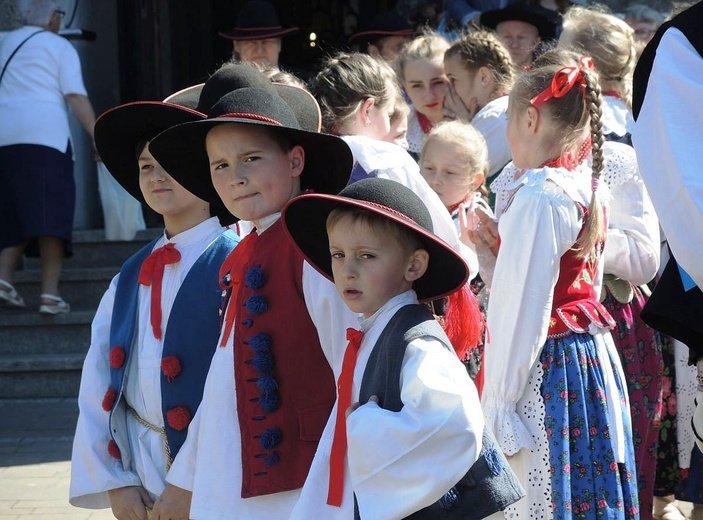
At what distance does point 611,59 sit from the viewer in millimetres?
4848

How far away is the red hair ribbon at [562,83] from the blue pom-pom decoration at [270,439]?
1.54 metres

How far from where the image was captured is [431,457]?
2.54m

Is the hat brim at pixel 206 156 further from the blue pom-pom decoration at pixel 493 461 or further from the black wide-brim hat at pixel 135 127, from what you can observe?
the blue pom-pom decoration at pixel 493 461

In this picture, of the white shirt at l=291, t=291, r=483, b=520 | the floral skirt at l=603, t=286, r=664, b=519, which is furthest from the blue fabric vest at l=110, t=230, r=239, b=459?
the floral skirt at l=603, t=286, r=664, b=519

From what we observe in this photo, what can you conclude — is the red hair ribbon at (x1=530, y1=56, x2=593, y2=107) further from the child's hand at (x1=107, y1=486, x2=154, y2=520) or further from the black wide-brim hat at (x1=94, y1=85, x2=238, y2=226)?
the child's hand at (x1=107, y1=486, x2=154, y2=520)

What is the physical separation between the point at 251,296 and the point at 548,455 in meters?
1.22

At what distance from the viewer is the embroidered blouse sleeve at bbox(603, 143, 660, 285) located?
4.22 meters

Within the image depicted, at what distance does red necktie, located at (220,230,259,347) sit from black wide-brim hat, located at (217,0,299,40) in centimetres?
393

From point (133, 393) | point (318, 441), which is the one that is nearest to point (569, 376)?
point (318, 441)

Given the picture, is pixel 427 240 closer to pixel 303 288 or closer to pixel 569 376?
pixel 303 288

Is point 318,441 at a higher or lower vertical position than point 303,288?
lower

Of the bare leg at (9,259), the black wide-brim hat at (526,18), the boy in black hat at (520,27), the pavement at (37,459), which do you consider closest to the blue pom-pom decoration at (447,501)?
the pavement at (37,459)

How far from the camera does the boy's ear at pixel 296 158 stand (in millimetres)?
3166

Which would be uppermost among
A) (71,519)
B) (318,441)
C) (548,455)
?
(318,441)
